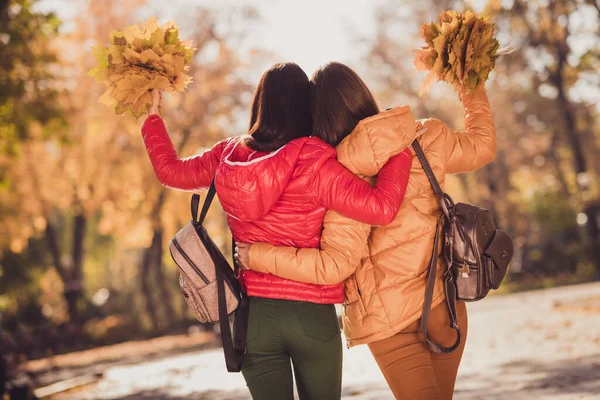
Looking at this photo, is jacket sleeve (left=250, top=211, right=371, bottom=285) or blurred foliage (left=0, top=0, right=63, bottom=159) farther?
blurred foliage (left=0, top=0, right=63, bottom=159)

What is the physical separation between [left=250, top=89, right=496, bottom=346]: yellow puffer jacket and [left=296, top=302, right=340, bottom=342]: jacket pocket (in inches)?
4.9

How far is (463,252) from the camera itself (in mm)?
3779

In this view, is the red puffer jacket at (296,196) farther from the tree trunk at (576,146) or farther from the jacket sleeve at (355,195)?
the tree trunk at (576,146)

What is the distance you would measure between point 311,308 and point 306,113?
0.84 m

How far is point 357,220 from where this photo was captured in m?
3.53

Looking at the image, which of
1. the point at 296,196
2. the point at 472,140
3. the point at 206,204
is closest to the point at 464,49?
the point at 472,140

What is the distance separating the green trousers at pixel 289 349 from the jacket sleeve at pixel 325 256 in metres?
0.14

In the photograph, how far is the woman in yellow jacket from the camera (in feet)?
11.6

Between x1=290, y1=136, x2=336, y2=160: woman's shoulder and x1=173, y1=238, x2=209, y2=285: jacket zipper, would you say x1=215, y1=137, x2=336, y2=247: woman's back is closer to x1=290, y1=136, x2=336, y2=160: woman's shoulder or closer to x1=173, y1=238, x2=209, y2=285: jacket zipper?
x1=290, y1=136, x2=336, y2=160: woman's shoulder

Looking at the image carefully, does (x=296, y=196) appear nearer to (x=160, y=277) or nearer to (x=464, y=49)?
(x=464, y=49)

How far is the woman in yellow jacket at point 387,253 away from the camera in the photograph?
353 cm

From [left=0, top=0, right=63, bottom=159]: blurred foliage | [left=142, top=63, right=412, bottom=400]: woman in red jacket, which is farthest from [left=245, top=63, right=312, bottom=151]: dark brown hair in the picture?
[left=0, top=0, right=63, bottom=159]: blurred foliage

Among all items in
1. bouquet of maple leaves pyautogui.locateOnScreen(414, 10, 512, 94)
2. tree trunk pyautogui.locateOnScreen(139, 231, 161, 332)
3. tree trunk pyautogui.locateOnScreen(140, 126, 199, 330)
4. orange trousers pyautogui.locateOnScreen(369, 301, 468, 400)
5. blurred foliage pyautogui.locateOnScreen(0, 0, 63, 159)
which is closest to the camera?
orange trousers pyautogui.locateOnScreen(369, 301, 468, 400)

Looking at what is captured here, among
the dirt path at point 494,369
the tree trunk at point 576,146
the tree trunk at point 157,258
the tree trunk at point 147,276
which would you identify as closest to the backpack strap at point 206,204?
the dirt path at point 494,369
